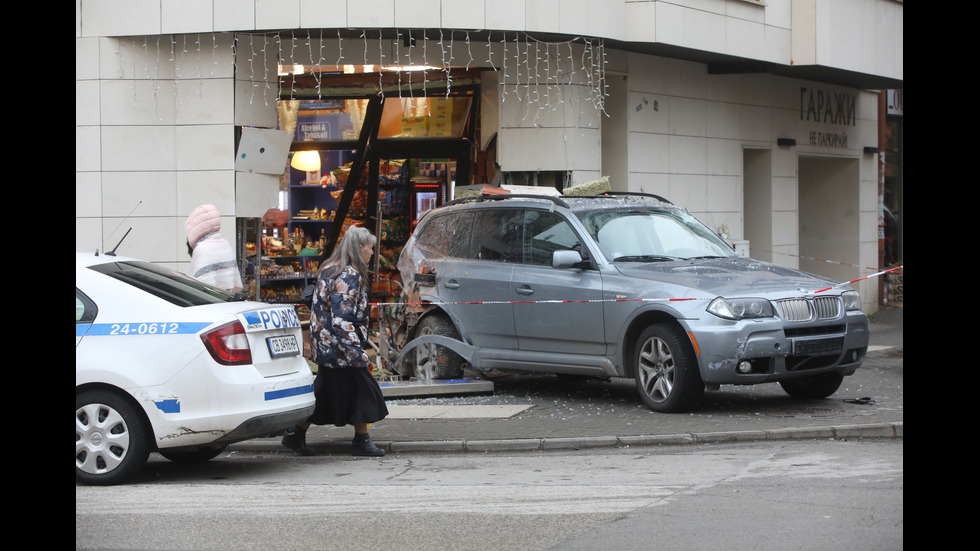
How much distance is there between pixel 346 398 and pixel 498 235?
355 cm

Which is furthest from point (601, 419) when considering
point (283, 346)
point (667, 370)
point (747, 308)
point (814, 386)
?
point (283, 346)

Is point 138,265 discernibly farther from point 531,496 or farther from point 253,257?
point 253,257

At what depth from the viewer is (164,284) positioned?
816cm

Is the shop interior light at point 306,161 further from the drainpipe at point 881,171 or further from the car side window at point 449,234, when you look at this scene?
the drainpipe at point 881,171

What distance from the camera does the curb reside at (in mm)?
9234

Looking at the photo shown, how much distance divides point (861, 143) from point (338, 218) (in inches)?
403

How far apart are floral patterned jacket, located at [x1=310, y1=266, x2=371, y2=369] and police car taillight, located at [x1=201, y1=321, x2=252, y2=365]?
3.50 ft

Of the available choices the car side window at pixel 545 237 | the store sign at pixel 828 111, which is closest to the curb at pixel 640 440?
the car side window at pixel 545 237

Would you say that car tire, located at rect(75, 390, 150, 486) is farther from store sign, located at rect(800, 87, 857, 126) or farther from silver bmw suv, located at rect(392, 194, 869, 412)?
store sign, located at rect(800, 87, 857, 126)

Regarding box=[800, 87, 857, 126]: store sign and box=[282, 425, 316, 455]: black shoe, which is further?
box=[800, 87, 857, 126]: store sign

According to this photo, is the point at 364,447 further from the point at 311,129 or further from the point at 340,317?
the point at 311,129

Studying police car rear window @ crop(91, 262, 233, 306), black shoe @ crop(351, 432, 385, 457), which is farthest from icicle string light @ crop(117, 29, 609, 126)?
black shoe @ crop(351, 432, 385, 457)

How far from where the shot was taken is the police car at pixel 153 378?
24.9ft
